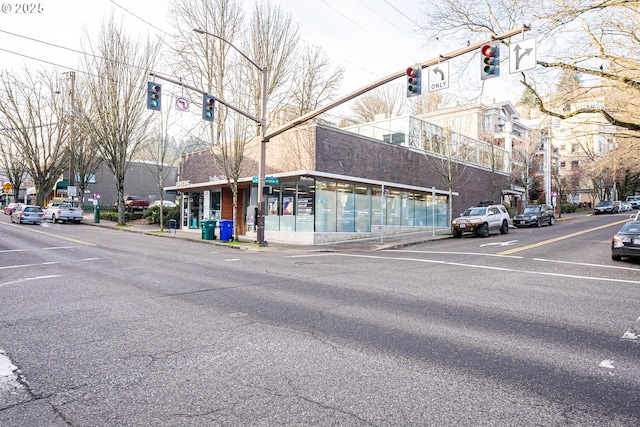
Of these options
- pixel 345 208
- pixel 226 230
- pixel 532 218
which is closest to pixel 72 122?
pixel 226 230

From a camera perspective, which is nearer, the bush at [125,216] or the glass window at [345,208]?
the glass window at [345,208]

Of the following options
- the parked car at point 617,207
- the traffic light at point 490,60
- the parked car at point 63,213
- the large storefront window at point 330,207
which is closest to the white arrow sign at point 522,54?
the traffic light at point 490,60

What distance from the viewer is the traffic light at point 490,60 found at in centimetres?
1154

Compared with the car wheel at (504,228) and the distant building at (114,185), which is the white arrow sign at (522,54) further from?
the distant building at (114,185)

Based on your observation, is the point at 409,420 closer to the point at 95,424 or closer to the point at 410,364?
the point at 410,364

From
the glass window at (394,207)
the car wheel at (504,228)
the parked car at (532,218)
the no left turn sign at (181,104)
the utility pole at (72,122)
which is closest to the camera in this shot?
the no left turn sign at (181,104)

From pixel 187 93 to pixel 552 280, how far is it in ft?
62.8

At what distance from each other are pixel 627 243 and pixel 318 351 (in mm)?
12085

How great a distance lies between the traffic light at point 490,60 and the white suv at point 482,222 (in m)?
13.4

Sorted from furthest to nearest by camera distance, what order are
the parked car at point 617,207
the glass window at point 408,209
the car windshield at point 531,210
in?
the parked car at point 617,207, the car windshield at point 531,210, the glass window at point 408,209

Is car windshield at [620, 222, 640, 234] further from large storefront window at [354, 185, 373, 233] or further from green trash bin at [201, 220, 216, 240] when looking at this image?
green trash bin at [201, 220, 216, 240]

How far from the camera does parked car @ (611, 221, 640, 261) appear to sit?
39.3ft

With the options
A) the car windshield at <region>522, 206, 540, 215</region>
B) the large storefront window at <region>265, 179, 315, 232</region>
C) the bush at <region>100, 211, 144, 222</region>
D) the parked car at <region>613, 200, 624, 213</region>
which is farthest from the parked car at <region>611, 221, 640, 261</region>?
the parked car at <region>613, 200, 624, 213</region>

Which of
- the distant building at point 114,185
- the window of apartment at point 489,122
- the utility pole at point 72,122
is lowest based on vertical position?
the distant building at point 114,185
